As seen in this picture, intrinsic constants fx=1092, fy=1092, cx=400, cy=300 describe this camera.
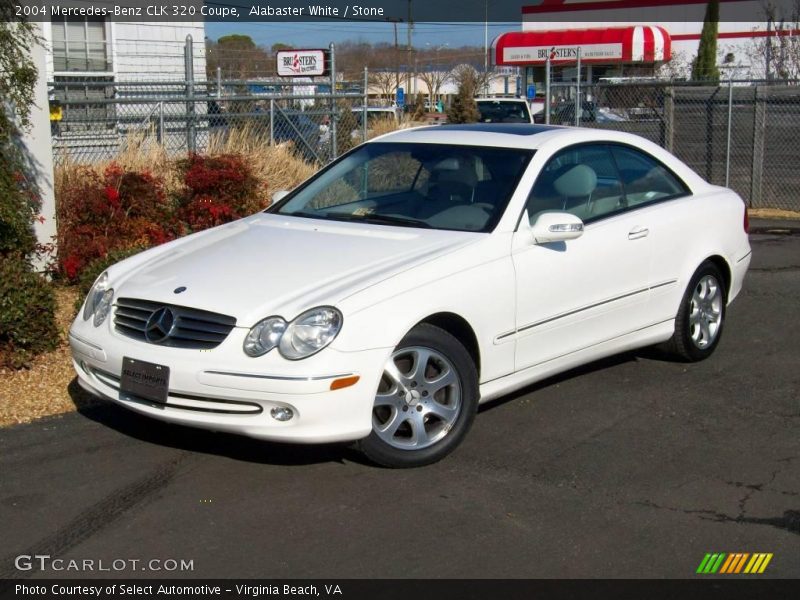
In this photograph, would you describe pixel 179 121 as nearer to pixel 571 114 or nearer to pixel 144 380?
pixel 571 114

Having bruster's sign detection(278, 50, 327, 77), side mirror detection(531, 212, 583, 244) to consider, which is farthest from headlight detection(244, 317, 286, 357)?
bruster's sign detection(278, 50, 327, 77)

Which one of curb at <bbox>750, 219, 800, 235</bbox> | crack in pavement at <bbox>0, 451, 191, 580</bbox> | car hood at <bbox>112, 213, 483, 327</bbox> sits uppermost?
car hood at <bbox>112, 213, 483, 327</bbox>

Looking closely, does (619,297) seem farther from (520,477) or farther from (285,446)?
(285,446)

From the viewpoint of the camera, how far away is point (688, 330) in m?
7.17

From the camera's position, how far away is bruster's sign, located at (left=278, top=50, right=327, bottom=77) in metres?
21.9

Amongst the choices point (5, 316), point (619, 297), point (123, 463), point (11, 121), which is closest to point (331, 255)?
point (123, 463)

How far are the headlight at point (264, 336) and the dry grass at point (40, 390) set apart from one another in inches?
76.3

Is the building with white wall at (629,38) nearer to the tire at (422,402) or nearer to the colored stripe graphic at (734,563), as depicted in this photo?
the tire at (422,402)

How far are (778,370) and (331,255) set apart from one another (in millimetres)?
3335

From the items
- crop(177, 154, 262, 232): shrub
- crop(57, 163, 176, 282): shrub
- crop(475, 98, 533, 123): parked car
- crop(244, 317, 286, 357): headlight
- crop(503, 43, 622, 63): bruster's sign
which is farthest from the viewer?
crop(503, 43, 622, 63): bruster's sign

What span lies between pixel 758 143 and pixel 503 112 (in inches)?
488

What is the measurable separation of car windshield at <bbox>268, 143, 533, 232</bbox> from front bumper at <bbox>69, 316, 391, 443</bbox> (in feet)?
4.53

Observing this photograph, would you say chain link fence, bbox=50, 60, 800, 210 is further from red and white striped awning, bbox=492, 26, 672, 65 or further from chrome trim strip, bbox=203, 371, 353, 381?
red and white striped awning, bbox=492, 26, 672, 65

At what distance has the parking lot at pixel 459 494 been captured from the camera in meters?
4.39
